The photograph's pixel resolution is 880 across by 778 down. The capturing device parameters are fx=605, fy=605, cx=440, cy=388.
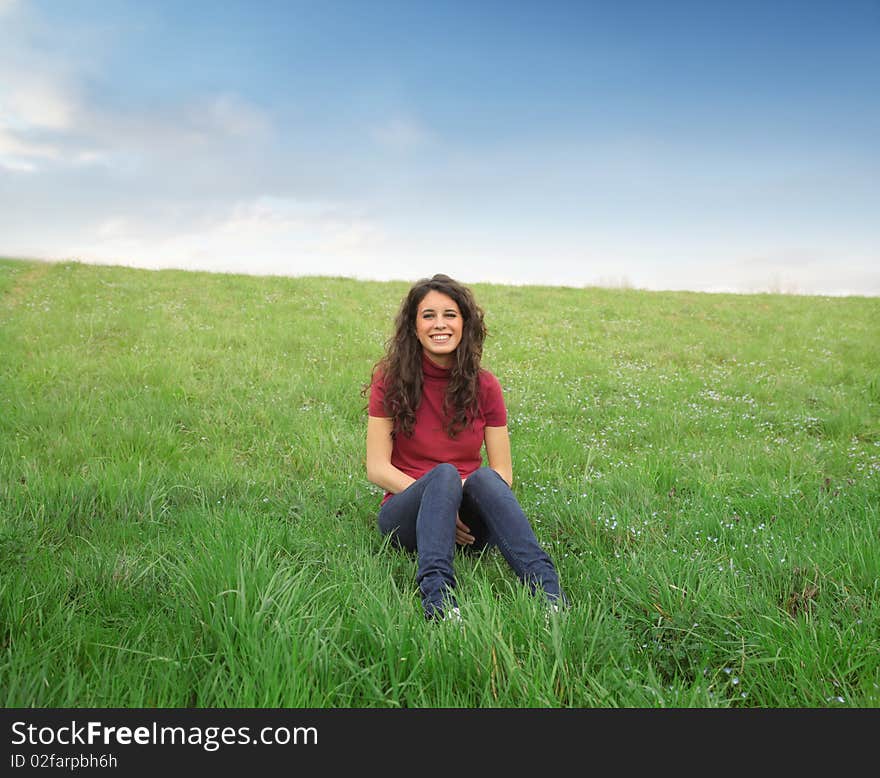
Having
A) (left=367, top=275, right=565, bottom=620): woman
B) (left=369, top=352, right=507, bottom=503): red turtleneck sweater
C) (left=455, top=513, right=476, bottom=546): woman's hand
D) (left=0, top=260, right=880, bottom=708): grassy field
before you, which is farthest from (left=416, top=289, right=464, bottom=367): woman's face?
(left=0, top=260, right=880, bottom=708): grassy field

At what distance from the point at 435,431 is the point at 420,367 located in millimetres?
468

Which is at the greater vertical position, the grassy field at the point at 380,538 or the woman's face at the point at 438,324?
the woman's face at the point at 438,324

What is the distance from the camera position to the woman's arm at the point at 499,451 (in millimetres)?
4324

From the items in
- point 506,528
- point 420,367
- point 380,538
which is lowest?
point 380,538

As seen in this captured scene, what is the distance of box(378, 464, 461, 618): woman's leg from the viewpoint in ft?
10.2

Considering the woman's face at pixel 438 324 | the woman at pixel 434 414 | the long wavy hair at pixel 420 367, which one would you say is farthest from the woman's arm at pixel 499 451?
the woman's face at pixel 438 324

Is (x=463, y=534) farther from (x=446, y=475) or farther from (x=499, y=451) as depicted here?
(x=499, y=451)

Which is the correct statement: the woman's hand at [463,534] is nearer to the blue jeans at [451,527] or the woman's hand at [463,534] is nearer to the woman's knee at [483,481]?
the blue jeans at [451,527]

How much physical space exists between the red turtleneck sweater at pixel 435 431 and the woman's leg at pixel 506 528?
45 cm

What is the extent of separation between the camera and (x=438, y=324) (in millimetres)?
4195

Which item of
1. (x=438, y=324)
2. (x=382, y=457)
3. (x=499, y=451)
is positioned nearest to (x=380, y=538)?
(x=382, y=457)

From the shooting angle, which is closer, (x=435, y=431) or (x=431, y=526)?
(x=431, y=526)

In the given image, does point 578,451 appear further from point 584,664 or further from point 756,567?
point 584,664
